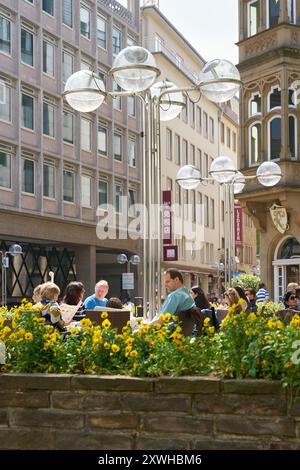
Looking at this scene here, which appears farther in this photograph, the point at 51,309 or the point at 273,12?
the point at 273,12

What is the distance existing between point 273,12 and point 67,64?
56.1 ft

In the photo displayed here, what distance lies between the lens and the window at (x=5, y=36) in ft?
119

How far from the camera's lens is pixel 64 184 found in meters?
41.8

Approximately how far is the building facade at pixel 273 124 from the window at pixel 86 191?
1658 centimetres

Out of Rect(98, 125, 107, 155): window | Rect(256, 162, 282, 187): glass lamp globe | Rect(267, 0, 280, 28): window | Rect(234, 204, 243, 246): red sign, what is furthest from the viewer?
Rect(234, 204, 243, 246): red sign

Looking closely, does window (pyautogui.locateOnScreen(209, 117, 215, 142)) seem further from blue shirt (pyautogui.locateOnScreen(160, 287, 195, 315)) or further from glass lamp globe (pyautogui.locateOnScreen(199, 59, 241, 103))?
blue shirt (pyautogui.locateOnScreen(160, 287, 195, 315))

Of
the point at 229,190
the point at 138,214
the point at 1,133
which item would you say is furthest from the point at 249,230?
the point at 229,190

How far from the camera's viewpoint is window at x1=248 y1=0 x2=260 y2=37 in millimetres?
28172

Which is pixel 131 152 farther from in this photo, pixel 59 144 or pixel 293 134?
pixel 293 134

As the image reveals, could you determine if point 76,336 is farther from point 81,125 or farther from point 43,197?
point 81,125

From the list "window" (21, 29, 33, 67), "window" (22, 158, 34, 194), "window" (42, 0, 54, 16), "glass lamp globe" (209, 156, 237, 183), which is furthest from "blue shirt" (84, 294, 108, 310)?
"window" (42, 0, 54, 16)

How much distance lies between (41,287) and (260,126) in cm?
1913

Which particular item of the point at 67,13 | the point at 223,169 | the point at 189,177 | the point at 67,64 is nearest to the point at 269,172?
the point at 223,169

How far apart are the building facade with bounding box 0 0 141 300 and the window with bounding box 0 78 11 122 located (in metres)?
0.05
